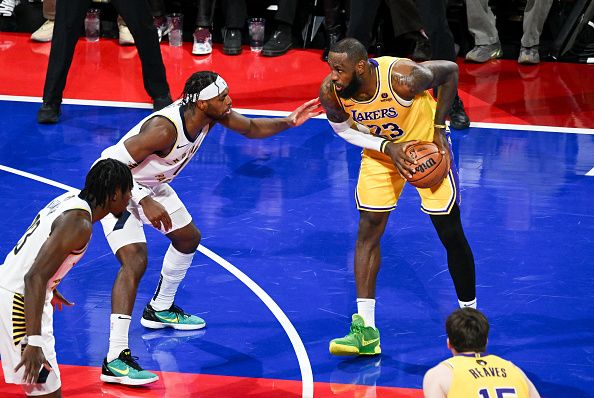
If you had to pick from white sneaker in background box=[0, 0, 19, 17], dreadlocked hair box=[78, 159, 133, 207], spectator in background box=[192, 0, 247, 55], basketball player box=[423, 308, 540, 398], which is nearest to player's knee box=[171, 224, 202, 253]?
dreadlocked hair box=[78, 159, 133, 207]

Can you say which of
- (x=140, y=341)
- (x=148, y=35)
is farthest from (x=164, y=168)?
(x=148, y=35)

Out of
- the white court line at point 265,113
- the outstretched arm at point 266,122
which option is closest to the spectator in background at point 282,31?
the white court line at point 265,113

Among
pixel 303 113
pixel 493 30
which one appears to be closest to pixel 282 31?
pixel 493 30

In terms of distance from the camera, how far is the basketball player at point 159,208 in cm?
634

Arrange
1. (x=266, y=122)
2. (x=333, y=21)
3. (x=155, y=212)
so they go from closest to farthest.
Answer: (x=155, y=212) → (x=266, y=122) → (x=333, y=21)

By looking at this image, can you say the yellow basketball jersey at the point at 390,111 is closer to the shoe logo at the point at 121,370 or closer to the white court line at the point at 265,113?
the shoe logo at the point at 121,370

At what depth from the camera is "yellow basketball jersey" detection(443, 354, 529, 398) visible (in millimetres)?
4512

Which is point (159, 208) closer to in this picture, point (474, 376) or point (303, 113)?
point (303, 113)

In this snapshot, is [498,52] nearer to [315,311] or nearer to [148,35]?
[148,35]

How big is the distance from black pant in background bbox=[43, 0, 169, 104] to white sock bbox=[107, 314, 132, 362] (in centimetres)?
446

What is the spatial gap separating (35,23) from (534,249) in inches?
297

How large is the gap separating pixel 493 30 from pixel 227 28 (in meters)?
2.97

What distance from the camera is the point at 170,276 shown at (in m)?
7.00

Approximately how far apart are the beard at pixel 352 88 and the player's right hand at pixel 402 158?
15.0 inches
